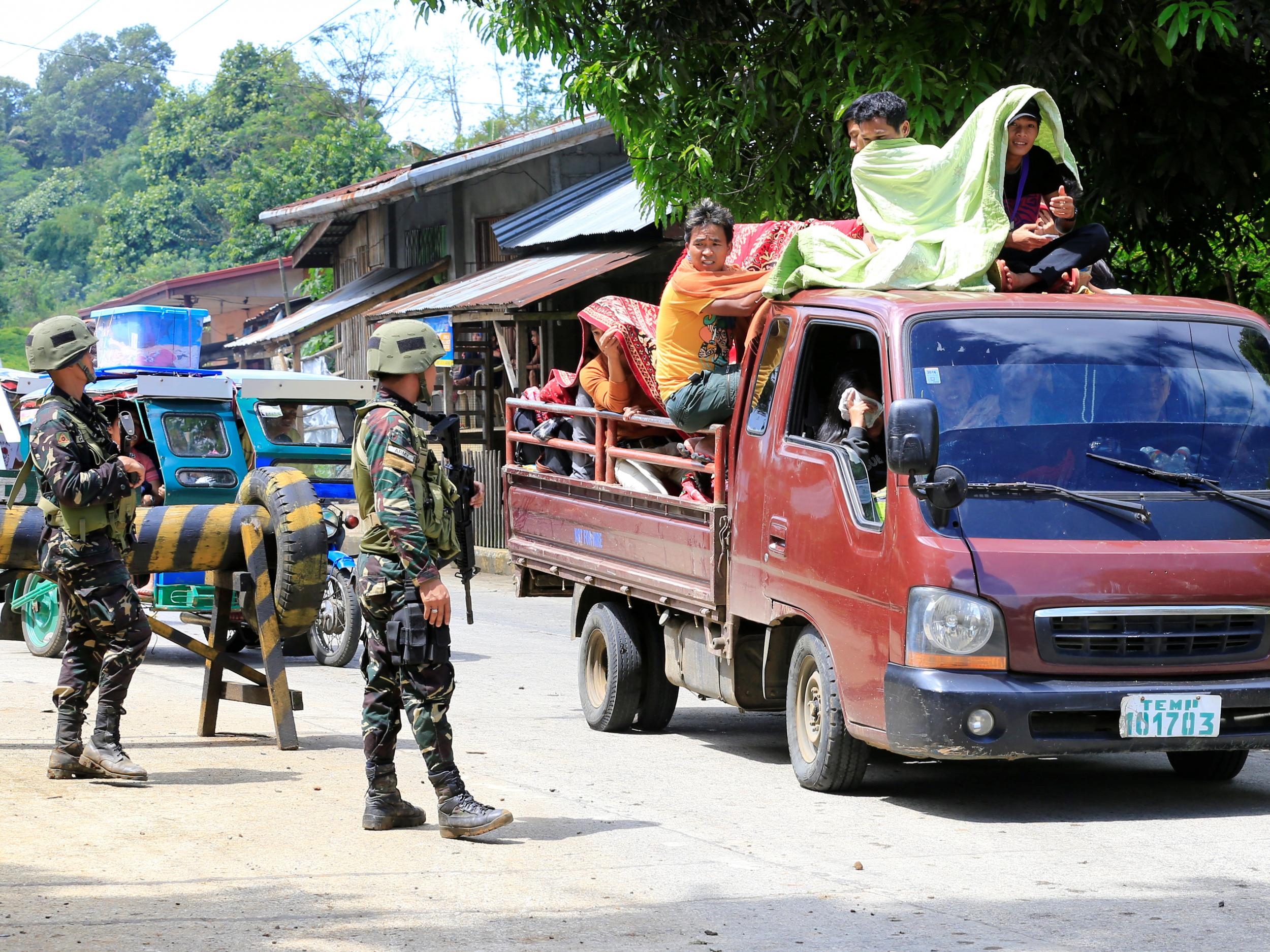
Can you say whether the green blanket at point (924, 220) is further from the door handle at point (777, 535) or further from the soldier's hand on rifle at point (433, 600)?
the soldier's hand on rifle at point (433, 600)

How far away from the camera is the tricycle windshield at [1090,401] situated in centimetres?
676

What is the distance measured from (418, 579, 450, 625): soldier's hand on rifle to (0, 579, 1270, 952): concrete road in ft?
2.82

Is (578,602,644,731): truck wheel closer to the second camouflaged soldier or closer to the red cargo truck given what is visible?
the red cargo truck

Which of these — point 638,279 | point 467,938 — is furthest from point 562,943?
point 638,279

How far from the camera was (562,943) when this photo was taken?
5.00m

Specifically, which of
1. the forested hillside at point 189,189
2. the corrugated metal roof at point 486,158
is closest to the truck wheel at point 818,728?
the corrugated metal roof at point 486,158

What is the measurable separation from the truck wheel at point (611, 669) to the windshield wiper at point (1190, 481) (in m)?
3.10

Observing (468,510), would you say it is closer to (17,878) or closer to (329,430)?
(17,878)

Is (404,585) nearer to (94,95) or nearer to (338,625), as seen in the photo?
(338,625)

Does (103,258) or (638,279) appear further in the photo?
(103,258)

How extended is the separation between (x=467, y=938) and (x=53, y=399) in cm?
397

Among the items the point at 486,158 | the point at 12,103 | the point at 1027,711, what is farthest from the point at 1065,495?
the point at 12,103

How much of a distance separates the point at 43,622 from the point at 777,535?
7.94m

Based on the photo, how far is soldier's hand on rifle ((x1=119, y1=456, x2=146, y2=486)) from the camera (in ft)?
26.0
